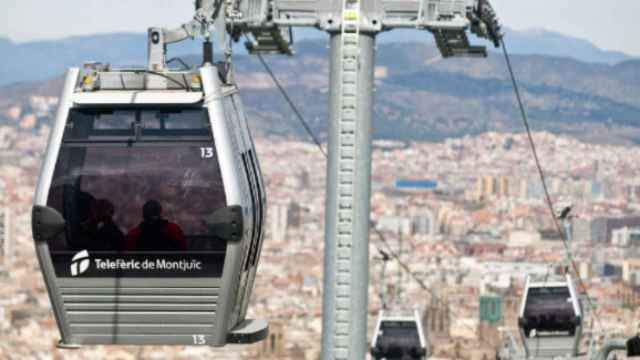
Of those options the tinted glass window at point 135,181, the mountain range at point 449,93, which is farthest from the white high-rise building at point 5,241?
the tinted glass window at point 135,181

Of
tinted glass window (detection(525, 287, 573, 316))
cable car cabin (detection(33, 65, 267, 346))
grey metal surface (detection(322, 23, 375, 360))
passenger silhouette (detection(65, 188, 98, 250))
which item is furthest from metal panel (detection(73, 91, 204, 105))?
tinted glass window (detection(525, 287, 573, 316))

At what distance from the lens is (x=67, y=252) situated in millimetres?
8352

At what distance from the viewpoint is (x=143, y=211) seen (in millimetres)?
8383

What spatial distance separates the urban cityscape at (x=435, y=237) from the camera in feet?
285

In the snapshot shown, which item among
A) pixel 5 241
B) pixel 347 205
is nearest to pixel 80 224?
pixel 347 205

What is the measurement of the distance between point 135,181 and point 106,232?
205mm

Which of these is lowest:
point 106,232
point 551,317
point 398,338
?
point 398,338

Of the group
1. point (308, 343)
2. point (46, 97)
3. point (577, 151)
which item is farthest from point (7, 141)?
point (308, 343)

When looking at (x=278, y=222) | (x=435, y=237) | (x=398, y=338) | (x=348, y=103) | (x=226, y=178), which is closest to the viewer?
(x=226, y=178)

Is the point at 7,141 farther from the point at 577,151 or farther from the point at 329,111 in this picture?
the point at 329,111

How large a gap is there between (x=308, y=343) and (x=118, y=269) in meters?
77.0

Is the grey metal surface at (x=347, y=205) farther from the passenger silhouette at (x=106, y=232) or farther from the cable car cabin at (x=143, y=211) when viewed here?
the passenger silhouette at (x=106, y=232)

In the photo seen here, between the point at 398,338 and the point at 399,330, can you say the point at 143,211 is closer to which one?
the point at 398,338

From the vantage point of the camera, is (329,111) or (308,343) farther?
(308,343)
